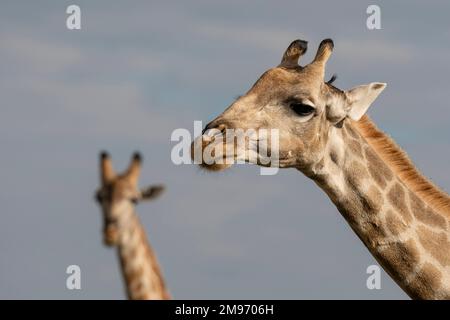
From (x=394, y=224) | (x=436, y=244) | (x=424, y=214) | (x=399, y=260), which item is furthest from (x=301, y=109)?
(x=436, y=244)

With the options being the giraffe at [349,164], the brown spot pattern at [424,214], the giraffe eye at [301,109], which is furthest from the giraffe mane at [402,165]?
the giraffe eye at [301,109]

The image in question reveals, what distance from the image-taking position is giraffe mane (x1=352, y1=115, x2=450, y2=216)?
17328 millimetres

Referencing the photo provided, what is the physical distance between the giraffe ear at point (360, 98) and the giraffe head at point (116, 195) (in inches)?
296

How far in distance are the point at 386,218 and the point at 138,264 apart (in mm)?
7109

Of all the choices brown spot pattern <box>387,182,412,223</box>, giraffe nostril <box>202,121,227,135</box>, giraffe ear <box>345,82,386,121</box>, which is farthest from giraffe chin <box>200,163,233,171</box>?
brown spot pattern <box>387,182,412,223</box>

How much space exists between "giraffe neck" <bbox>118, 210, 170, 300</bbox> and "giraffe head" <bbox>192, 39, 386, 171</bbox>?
18.4ft

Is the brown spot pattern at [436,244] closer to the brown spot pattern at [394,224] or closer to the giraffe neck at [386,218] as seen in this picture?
the giraffe neck at [386,218]

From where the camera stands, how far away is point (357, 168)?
16.8m

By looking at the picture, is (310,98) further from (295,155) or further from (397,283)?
(397,283)

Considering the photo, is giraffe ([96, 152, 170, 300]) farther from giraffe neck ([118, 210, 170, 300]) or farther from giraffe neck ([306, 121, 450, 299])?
giraffe neck ([306, 121, 450, 299])

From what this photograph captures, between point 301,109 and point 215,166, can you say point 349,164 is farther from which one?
point 215,166

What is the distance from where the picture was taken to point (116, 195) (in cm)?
970

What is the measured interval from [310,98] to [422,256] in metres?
2.70
